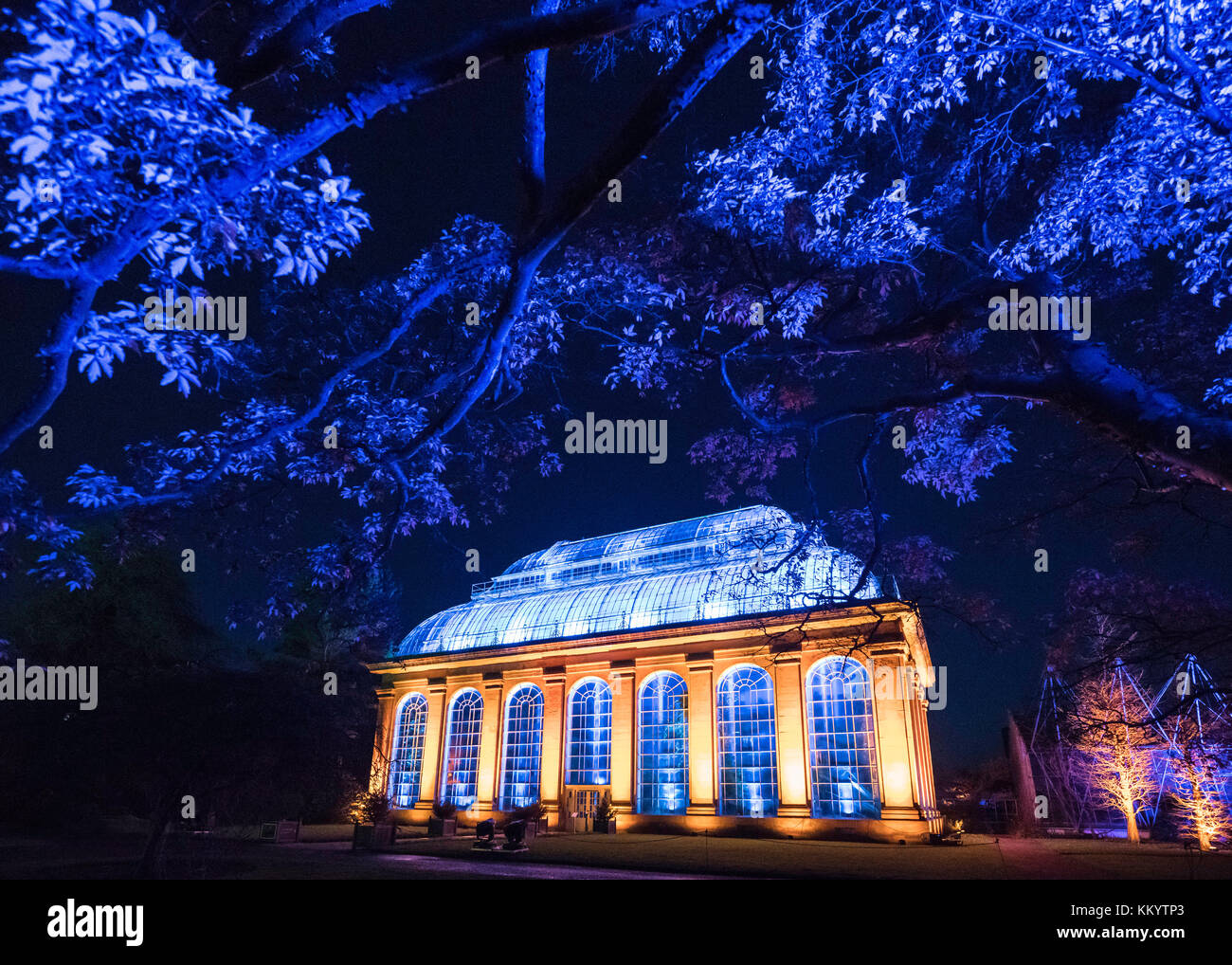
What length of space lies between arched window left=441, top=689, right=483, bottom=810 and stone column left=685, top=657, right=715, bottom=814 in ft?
32.9

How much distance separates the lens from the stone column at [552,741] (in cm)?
2786

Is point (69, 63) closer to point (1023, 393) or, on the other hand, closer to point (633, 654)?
point (1023, 393)

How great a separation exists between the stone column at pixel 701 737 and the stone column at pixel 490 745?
8.85 metres

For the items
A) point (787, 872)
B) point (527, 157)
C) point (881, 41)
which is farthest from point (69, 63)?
point (787, 872)

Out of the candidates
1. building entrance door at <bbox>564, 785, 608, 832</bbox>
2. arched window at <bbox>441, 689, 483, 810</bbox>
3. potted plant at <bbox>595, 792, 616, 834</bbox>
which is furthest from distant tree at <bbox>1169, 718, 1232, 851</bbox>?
arched window at <bbox>441, 689, 483, 810</bbox>

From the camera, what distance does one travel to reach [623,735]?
90.0 ft

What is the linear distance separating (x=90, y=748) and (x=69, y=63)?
36.0 ft

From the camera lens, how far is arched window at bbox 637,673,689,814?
2570cm

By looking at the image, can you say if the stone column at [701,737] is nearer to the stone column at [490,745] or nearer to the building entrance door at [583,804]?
the building entrance door at [583,804]

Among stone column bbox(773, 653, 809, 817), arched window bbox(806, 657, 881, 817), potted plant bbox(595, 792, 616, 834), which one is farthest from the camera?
potted plant bbox(595, 792, 616, 834)

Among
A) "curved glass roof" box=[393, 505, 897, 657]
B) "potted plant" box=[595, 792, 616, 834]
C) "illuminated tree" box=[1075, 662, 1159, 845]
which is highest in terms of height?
"curved glass roof" box=[393, 505, 897, 657]

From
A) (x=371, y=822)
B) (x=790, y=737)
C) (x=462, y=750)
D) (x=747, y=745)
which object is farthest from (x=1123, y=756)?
(x=371, y=822)

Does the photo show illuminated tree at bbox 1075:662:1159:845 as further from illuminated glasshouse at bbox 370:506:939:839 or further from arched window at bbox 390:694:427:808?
arched window at bbox 390:694:427:808

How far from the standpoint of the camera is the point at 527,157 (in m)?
5.72
